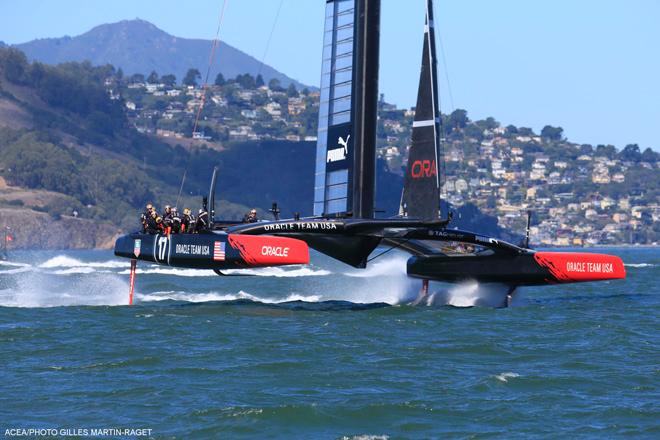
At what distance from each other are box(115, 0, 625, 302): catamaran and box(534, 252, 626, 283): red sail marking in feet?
0.05

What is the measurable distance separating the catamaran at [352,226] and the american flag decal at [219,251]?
0.01m

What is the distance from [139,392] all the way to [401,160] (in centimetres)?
14504

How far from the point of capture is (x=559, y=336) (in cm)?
1381

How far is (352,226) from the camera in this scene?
15.8 m

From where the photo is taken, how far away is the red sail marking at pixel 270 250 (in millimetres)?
15312

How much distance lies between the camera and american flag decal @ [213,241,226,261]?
15891mm

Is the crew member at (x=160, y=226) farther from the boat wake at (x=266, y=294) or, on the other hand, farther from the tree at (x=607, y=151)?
the tree at (x=607, y=151)

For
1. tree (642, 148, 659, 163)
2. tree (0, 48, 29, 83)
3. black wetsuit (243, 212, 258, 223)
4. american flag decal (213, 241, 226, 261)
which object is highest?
tree (0, 48, 29, 83)

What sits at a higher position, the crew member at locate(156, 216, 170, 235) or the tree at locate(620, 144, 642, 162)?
the tree at locate(620, 144, 642, 162)

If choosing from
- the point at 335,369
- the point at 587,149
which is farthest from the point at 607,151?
the point at 335,369

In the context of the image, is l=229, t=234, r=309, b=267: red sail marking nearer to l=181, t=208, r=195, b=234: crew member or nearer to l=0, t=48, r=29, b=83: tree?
l=181, t=208, r=195, b=234: crew member

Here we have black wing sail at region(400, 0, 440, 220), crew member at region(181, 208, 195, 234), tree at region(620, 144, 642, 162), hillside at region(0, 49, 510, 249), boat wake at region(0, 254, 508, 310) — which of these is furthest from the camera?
tree at region(620, 144, 642, 162)

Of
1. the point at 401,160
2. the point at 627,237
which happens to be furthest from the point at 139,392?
the point at 401,160

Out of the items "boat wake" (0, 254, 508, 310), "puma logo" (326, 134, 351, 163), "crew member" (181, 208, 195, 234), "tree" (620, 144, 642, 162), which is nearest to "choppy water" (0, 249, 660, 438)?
"boat wake" (0, 254, 508, 310)
